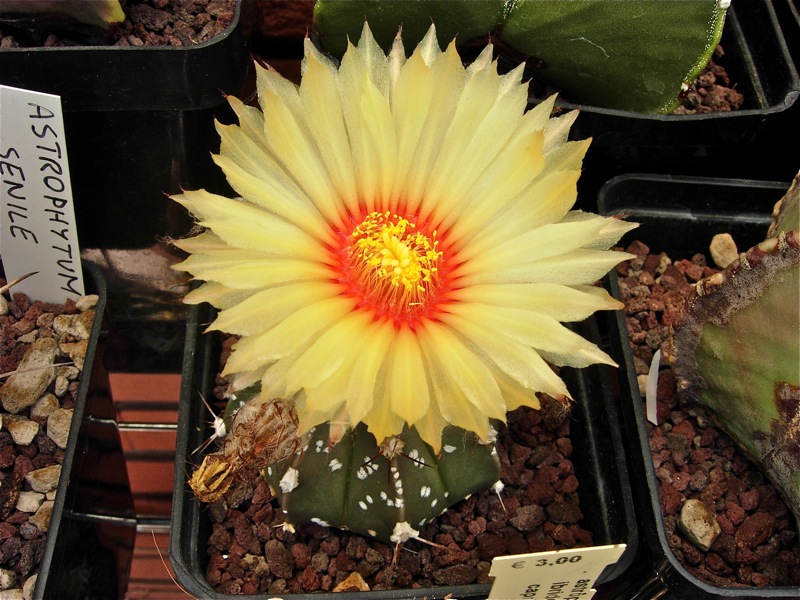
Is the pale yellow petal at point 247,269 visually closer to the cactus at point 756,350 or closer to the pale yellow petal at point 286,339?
the pale yellow petal at point 286,339

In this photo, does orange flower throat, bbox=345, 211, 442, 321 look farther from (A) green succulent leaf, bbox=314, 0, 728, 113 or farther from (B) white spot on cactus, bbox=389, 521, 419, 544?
(A) green succulent leaf, bbox=314, 0, 728, 113

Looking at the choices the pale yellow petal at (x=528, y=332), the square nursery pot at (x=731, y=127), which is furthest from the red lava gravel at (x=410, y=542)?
the square nursery pot at (x=731, y=127)

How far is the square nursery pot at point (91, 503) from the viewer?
0.82m

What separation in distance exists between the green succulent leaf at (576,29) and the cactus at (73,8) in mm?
217

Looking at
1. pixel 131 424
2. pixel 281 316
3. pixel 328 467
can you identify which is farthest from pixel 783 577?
pixel 131 424

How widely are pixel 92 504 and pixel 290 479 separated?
0.90 ft

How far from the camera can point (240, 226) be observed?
0.66 meters

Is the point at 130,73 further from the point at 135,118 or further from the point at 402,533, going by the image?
the point at 402,533

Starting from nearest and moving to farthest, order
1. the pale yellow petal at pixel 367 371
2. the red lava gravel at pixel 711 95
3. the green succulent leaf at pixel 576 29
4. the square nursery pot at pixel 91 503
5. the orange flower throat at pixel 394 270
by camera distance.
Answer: the pale yellow petal at pixel 367 371 < the orange flower throat at pixel 394 270 < the square nursery pot at pixel 91 503 < the green succulent leaf at pixel 576 29 < the red lava gravel at pixel 711 95

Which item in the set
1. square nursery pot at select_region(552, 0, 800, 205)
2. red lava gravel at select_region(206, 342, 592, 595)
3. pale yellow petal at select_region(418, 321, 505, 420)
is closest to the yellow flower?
pale yellow petal at select_region(418, 321, 505, 420)

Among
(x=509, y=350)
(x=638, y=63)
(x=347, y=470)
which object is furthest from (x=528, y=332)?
(x=638, y=63)

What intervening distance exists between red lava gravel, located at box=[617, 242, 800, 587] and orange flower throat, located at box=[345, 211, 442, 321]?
0.31 m

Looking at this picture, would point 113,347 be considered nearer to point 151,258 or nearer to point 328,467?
point 151,258

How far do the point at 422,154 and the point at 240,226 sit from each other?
0.60 feet
